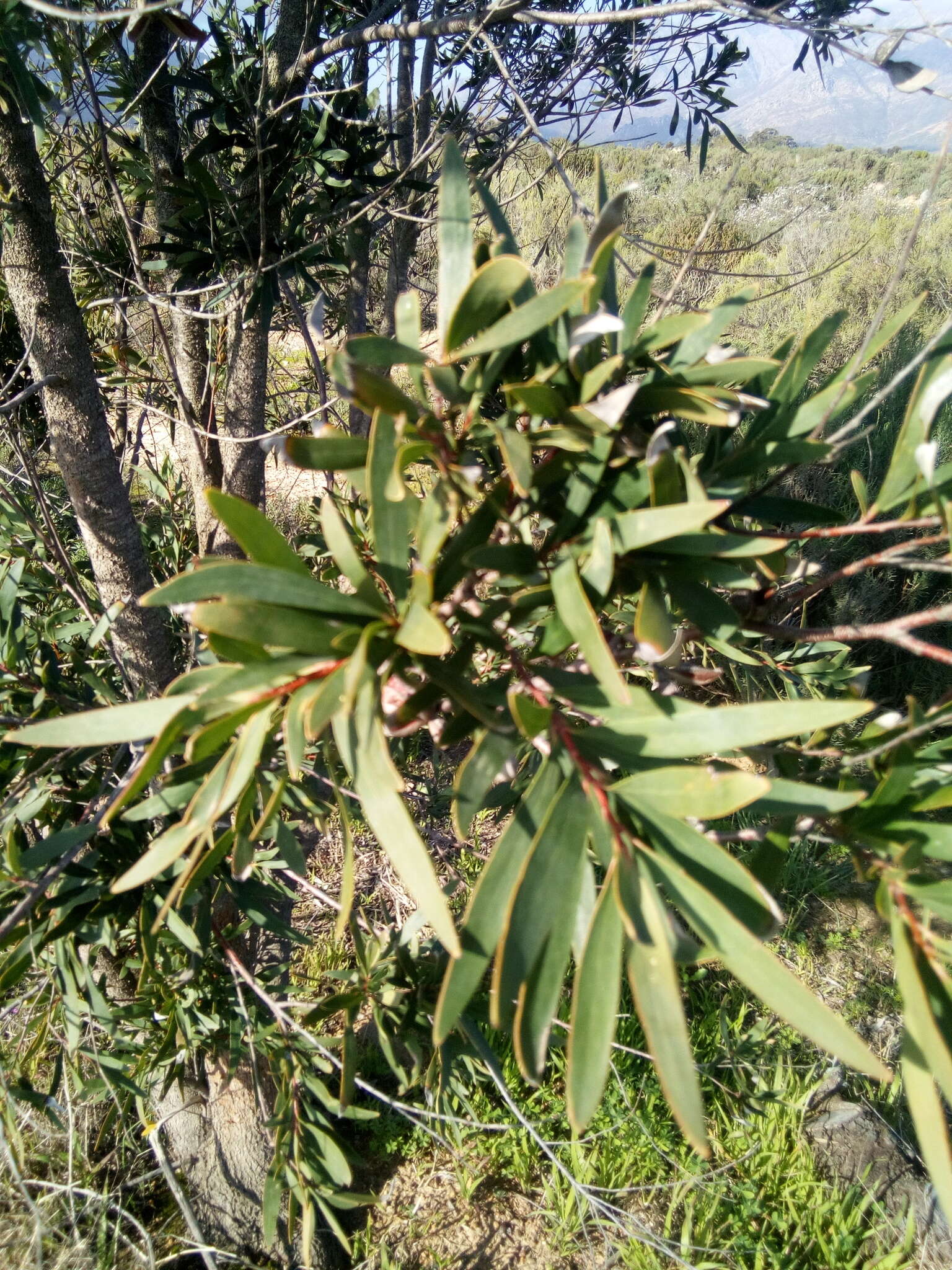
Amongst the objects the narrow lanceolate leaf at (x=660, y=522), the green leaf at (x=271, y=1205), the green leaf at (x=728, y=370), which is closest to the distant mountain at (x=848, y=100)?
the green leaf at (x=728, y=370)

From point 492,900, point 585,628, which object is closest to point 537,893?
point 492,900

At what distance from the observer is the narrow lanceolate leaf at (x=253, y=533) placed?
33 centimetres

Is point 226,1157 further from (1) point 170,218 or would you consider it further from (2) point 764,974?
(1) point 170,218

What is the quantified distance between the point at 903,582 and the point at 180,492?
8.58 ft

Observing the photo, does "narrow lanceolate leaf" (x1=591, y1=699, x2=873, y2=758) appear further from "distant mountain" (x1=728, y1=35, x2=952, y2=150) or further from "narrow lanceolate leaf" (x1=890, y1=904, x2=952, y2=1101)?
"distant mountain" (x1=728, y1=35, x2=952, y2=150)

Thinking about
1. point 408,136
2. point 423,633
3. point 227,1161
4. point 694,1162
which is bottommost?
point 694,1162

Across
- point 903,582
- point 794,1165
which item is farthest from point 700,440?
point 794,1165

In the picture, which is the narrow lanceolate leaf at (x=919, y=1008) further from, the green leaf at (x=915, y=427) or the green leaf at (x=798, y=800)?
the green leaf at (x=915, y=427)

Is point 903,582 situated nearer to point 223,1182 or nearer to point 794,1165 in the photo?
point 794,1165

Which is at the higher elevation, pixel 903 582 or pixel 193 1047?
pixel 193 1047

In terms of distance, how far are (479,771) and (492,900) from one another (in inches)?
2.5

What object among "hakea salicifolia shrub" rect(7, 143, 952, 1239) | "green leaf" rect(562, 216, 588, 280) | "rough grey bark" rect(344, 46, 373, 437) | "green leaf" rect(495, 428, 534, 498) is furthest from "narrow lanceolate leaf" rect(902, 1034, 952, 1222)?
"rough grey bark" rect(344, 46, 373, 437)

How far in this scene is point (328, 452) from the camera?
36 cm

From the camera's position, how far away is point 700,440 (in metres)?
3.17
